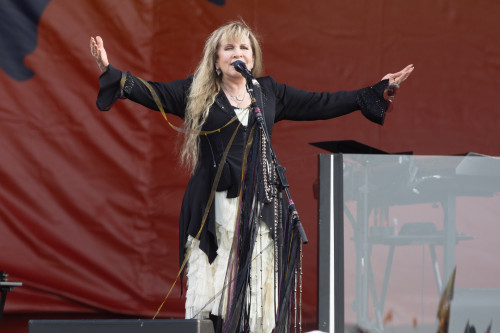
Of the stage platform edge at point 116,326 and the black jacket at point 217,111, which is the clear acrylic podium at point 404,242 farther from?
the stage platform edge at point 116,326

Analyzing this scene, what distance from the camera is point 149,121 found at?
3.75m

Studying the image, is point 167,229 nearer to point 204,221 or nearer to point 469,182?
point 204,221

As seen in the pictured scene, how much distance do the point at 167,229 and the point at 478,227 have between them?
178 cm

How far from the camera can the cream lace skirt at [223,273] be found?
2.41 metres

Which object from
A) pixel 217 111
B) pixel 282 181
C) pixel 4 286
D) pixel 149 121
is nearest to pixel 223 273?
pixel 217 111

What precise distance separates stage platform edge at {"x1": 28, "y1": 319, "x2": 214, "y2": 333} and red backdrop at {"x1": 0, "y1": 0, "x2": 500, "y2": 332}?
164 centimetres

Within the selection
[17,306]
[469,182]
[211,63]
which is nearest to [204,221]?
[211,63]

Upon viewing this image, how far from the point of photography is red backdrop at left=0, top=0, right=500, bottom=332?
142 inches

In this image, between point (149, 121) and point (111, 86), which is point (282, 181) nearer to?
point (111, 86)

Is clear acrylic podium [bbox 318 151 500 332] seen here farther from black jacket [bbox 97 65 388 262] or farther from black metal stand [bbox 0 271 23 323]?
black metal stand [bbox 0 271 23 323]

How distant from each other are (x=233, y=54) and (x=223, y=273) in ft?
2.44

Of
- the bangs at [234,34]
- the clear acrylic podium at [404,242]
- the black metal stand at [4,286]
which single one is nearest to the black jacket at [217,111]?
the bangs at [234,34]

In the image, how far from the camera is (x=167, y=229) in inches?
Result: 148

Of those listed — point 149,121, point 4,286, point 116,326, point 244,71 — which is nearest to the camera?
point 116,326
